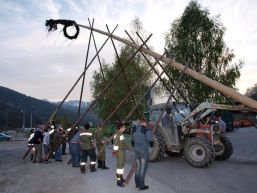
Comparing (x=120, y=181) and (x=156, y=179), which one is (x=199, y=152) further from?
(x=120, y=181)

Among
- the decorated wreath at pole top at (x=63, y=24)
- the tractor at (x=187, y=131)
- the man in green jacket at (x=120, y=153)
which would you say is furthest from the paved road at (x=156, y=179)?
the decorated wreath at pole top at (x=63, y=24)

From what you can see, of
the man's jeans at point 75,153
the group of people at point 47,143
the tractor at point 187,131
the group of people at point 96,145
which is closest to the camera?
the group of people at point 96,145

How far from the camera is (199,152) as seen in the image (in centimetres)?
1312

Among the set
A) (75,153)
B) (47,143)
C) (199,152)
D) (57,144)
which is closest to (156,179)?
(199,152)

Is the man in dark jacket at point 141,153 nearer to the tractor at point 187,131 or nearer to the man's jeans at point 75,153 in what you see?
the tractor at point 187,131

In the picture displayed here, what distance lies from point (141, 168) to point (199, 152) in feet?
14.4

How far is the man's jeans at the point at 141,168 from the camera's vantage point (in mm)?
9328

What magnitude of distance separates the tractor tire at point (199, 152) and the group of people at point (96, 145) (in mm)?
2439

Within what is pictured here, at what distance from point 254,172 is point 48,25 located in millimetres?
12014

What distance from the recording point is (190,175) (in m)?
11.3

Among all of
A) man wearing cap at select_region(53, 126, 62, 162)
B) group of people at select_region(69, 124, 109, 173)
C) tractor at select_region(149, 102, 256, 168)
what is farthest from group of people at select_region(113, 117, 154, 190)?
man wearing cap at select_region(53, 126, 62, 162)

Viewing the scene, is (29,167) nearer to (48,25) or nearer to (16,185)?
(16,185)

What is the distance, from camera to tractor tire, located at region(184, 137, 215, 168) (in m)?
12.7

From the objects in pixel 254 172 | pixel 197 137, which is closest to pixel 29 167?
pixel 197 137
